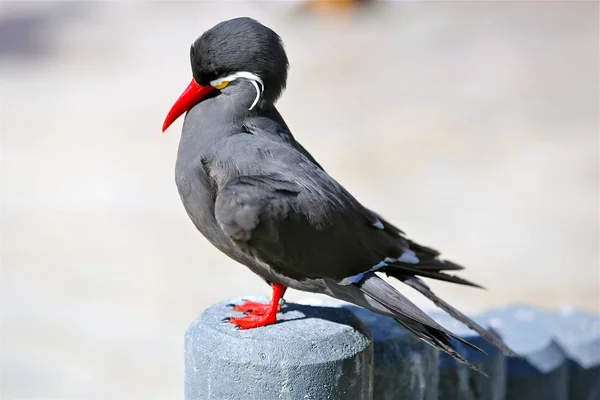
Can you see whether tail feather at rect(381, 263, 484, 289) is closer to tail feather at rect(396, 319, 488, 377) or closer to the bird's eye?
tail feather at rect(396, 319, 488, 377)

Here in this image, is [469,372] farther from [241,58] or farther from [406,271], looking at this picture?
[241,58]

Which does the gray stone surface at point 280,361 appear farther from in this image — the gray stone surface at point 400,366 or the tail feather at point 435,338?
the gray stone surface at point 400,366

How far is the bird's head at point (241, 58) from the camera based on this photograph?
12.1ft

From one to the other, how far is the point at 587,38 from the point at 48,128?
8944 millimetres

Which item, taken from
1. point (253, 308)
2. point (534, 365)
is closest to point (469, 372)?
point (534, 365)

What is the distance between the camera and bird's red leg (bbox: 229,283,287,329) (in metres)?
3.71

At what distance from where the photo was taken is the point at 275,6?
1750 centimetres

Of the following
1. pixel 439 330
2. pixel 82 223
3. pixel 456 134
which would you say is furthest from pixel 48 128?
pixel 439 330

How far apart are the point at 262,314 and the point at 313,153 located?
21.0 feet

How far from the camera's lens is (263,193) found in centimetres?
353

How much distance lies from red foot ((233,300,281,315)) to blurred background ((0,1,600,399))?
8.99 feet

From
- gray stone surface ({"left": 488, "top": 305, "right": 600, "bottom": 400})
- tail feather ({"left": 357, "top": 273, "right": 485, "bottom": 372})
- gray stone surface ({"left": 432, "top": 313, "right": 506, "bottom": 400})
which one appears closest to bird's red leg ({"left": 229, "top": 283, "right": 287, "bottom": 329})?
tail feather ({"left": 357, "top": 273, "right": 485, "bottom": 372})

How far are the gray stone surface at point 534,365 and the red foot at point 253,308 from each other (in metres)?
1.73

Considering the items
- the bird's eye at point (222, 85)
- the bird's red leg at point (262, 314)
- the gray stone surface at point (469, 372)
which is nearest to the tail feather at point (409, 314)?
the bird's red leg at point (262, 314)
